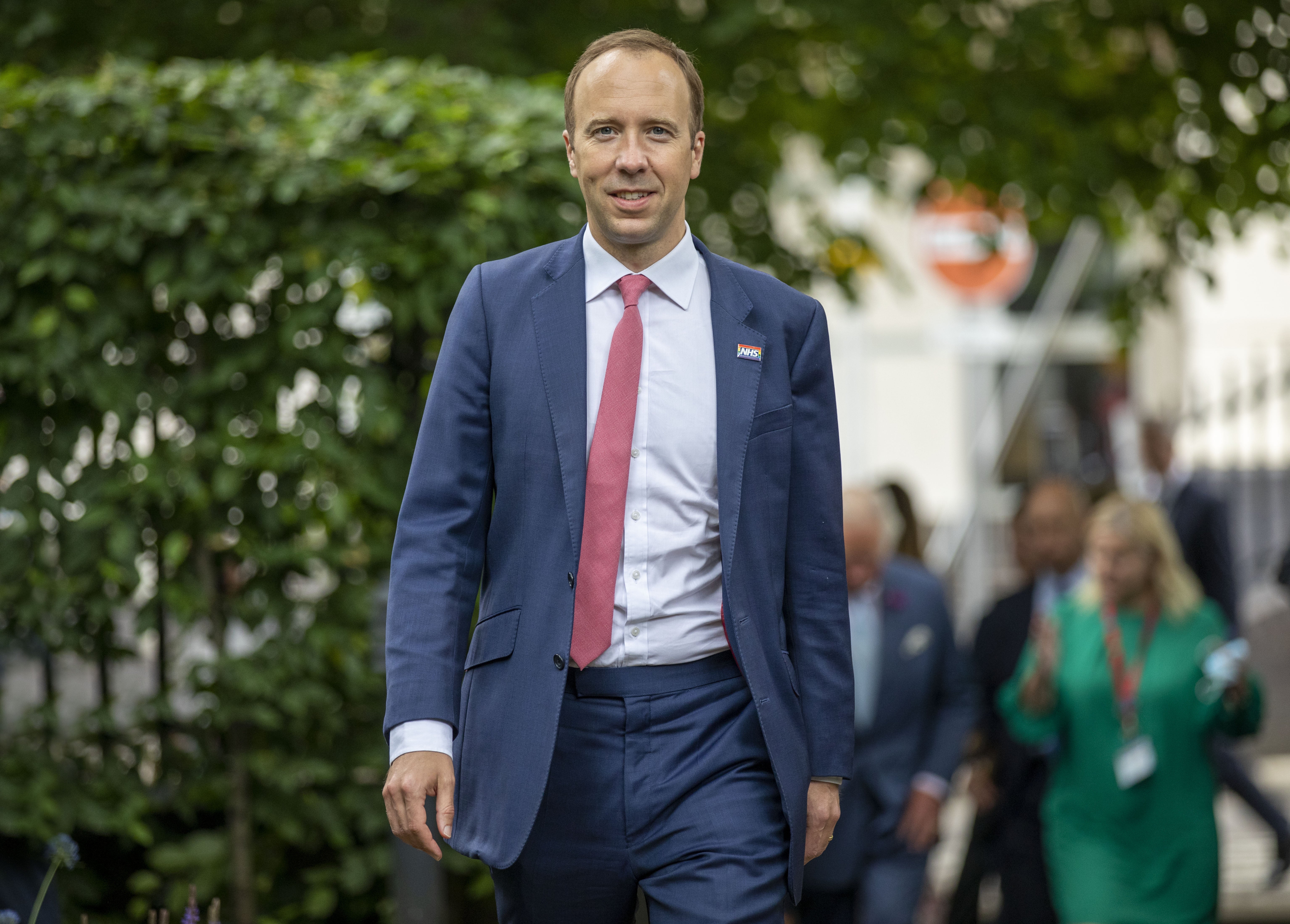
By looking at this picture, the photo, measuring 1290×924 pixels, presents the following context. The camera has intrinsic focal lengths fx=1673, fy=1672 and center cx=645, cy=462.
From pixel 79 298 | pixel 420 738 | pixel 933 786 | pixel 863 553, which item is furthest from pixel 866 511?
pixel 420 738

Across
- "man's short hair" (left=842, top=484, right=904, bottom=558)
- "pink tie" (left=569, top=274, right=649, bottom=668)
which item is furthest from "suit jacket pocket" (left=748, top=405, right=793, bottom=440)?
"man's short hair" (left=842, top=484, right=904, bottom=558)

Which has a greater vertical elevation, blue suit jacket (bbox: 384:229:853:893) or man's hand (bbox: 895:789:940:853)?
blue suit jacket (bbox: 384:229:853:893)

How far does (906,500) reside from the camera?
733cm

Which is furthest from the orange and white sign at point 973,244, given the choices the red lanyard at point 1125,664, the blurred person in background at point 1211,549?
the red lanyard at point 1125,664

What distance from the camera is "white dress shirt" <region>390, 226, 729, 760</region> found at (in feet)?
9.55

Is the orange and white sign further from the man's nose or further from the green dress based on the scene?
the man's nose

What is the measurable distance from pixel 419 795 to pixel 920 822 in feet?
12.3

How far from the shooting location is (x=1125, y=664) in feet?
19.2

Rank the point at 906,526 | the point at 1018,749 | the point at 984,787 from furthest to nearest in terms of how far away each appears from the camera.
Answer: the point at 906,526
the point at 984,787
the point at 1018,749

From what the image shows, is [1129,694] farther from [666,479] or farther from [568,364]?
[568,364]

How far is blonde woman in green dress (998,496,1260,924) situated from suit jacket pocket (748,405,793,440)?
3135mm

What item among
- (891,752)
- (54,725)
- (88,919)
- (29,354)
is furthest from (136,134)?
(891,752)

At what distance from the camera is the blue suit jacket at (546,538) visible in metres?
2.87

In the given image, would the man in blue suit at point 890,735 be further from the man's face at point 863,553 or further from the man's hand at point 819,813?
the man's hand at point 819,813
